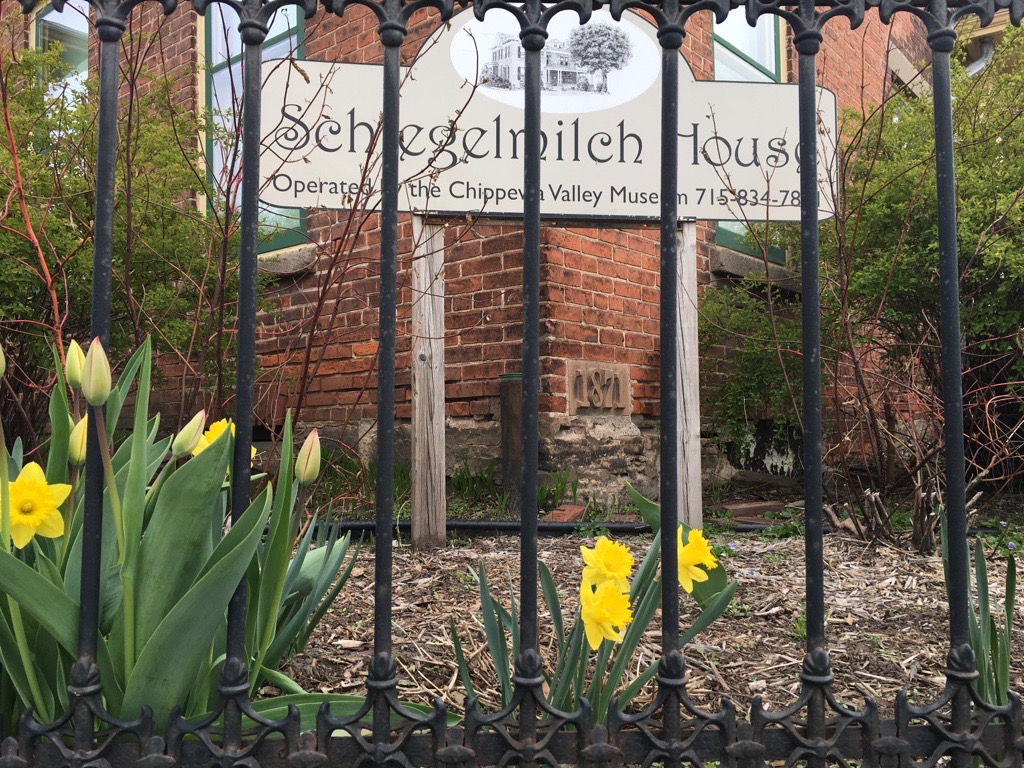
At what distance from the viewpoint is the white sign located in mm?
3223

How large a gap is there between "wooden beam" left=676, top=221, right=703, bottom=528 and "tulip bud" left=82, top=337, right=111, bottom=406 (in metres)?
2.71

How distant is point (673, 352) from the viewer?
4.03ft

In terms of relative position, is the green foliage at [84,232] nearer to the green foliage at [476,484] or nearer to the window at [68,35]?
the green foliage at [476,484]

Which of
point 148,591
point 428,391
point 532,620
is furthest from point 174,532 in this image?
point 428,391

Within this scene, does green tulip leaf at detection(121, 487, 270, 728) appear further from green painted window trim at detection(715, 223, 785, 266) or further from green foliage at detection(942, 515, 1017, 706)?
green painted window trim at detection(715, 223, 785, 266)

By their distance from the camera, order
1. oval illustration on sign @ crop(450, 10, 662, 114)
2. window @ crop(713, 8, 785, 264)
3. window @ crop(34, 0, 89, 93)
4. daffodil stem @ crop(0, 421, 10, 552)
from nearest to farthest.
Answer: daffodil stem @ crop(0, 421, 10, 552) < oval illustration on sign @ crop(450, 10, 662, 114) < window @ crop(713, 8, 785, 264) < window @ crop(34, 0, 89, 93)

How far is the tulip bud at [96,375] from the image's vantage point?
1125 mm

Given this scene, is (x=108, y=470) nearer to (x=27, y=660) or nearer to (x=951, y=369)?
(x=27, y=660)

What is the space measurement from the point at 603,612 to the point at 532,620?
0.13 m

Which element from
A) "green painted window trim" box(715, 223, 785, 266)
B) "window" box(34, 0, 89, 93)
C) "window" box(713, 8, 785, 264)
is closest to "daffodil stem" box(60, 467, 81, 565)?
"window" box(713, 8, 785, 264)

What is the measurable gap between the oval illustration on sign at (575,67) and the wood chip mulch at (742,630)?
181cm

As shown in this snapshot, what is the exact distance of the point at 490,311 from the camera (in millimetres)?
4500

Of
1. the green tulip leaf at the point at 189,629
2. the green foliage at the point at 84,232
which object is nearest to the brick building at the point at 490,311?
the green foliage at the point at 84,232

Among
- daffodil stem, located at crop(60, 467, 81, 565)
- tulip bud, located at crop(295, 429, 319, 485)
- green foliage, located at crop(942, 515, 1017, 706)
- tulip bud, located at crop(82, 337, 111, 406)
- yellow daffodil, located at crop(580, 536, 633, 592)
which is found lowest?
green foliage, located at crop(942, 515, 1017, 706)
